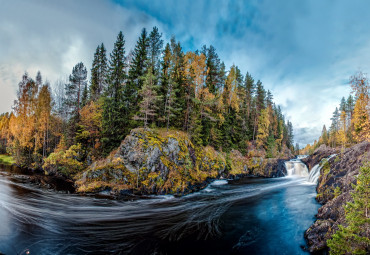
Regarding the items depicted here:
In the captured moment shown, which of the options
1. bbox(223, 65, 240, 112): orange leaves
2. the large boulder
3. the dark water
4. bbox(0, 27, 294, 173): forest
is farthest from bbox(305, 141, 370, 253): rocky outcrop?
bbox(223, 65, 240, 112): orange leaves

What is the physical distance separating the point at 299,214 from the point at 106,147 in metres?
20.4

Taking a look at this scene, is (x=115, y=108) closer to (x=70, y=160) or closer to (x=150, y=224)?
(x=70, y=160)

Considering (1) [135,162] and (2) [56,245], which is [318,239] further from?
(1) [135,162]

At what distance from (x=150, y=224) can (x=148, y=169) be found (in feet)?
21.1

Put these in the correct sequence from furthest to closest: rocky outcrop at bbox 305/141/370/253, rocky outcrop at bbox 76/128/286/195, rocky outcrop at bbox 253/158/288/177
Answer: rocky outcrop at bbox 253/158/288/177
rocky outcrop at bbox 76/128/286/195
rocky outcrop at bbox 305/141/370/253

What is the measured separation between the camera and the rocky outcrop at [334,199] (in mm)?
7055

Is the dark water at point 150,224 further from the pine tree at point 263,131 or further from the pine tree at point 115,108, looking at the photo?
the pine tree at point 263,131

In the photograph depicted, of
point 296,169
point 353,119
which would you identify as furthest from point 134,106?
point 353,119

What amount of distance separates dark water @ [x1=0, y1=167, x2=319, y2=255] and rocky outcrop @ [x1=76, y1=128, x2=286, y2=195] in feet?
5.37

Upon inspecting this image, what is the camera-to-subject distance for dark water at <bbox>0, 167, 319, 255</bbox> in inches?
296

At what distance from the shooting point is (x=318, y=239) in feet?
23.8

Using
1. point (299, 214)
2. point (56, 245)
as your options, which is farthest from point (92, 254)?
point (299, 214)

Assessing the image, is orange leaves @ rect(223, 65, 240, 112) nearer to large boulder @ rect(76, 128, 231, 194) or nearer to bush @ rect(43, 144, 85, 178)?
large boulder @ rect(76, 128, 231, 194)

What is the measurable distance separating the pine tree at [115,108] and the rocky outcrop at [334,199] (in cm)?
1925
